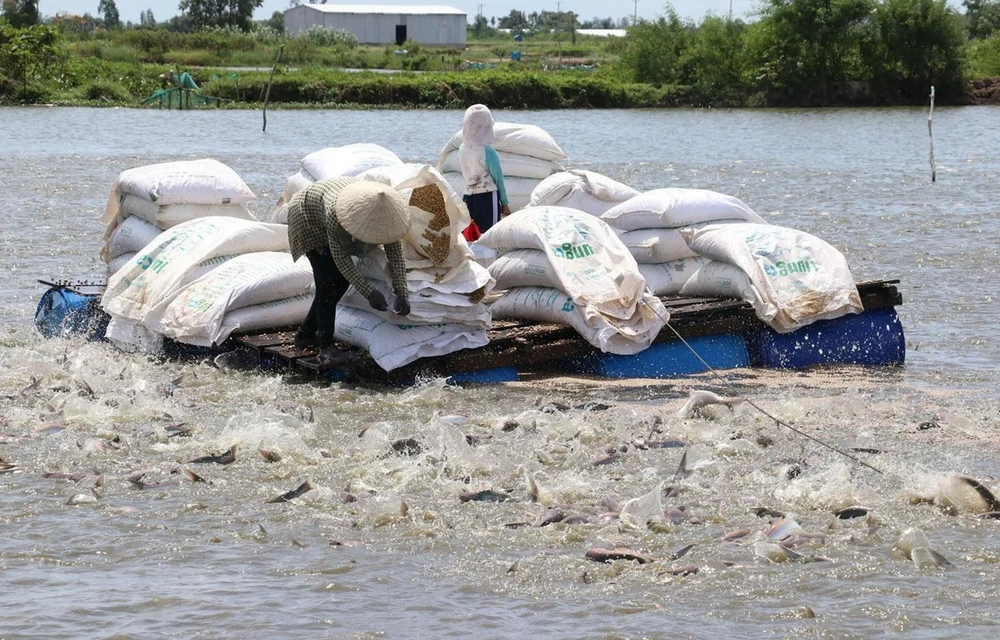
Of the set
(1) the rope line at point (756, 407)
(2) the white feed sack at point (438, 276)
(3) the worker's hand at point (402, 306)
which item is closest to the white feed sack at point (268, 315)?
(2) the white feed sack at point (438, 276)

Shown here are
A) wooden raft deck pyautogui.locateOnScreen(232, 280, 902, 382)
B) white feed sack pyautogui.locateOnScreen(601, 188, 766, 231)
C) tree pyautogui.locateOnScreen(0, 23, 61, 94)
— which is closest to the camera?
wooden raft deck pyautogui.locateOnScreen(232, 280, 902, 382)

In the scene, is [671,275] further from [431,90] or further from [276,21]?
[276,21]

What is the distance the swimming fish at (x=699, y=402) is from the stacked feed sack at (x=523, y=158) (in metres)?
4.12

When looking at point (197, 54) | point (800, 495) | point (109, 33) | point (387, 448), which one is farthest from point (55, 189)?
point (109, 33)

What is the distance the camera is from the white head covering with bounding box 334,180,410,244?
7.30 m

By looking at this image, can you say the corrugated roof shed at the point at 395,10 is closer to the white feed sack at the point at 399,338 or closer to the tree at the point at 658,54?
the tree at the point at 658,54

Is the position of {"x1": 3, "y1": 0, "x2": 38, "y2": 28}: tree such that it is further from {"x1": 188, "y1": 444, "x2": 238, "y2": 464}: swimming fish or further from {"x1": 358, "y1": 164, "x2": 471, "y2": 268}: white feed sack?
{"x1": 188, "y1": 444, "x2": 238, "y2": 464}: swimming fish

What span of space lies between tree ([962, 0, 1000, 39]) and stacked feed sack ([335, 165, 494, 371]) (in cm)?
8138

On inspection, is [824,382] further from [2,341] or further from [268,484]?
[2,341]

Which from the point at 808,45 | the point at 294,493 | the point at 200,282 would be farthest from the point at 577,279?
the point at 808,45

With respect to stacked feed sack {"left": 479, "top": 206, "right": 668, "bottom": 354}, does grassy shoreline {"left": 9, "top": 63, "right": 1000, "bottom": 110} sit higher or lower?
higher

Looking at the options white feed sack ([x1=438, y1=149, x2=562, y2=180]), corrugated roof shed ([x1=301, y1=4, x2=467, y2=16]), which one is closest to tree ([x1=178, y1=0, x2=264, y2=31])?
corrugated roof shed ([x1=301, y1=4, x2=467, y2=16])

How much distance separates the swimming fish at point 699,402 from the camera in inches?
277

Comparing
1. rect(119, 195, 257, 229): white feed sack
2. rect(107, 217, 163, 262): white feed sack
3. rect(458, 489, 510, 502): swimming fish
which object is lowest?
rect(458, 489, 510, 502): swimming fish
